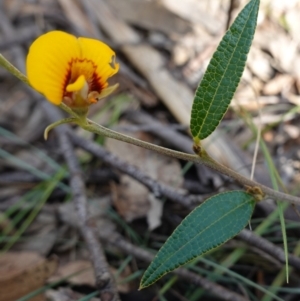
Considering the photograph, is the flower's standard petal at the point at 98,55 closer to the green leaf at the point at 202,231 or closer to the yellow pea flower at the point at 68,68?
the yellow pea flower at the point at 68,68

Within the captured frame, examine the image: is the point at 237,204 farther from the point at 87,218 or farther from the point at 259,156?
the point at 259,156

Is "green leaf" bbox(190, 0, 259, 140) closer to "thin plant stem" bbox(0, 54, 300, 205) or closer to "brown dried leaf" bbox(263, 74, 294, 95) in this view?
"thin plant stem" bbox(0, 54, 300, 205)

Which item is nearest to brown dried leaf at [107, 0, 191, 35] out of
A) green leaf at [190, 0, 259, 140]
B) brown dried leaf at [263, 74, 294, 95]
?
brown dried leaf at [263, 74, 294, 95]

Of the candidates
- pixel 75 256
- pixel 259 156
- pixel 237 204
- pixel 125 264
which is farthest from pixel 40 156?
pixel 237 204

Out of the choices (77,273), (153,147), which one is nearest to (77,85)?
(153,147)

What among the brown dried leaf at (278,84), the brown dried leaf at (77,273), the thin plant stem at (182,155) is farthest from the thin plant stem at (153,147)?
the brown dried leaf at (278,84)

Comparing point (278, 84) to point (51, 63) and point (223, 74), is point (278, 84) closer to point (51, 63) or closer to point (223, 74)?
point (223, 74)
